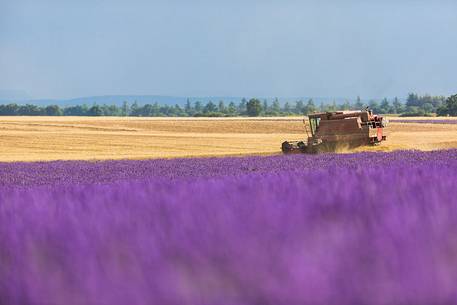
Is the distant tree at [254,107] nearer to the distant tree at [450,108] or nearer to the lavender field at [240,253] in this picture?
the distant tree at [450,108]

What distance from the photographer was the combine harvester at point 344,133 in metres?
35.4

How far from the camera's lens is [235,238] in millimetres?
1397

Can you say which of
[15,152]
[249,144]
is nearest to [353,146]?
[249,144]

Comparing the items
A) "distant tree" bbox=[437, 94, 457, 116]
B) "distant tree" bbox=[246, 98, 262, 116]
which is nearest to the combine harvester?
"distant tree" bbox=[437, 94, 457, 116]

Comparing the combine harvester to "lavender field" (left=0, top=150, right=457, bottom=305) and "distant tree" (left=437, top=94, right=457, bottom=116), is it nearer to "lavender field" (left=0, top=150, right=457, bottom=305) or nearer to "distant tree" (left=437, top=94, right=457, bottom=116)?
"lavender field" (left=0, top=150, right=457, bottom=305)

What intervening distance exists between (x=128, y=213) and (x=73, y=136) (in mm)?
58995

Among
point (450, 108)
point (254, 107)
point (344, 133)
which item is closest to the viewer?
point (344, 133)

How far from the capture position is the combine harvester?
3544cm

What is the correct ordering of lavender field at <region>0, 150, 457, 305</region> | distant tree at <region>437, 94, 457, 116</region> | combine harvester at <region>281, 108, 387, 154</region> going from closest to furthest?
lavender field at <region>0, 150, 457, 305</region> < combine harvester at <region>281, 108, 387, 154</region> < distant tree at <region>437, 94, 457, 116</region>

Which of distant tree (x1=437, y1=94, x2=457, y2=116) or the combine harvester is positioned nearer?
the combine harvester

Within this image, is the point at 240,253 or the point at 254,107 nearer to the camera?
the point at 240,253

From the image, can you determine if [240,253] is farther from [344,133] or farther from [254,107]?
[254,107]

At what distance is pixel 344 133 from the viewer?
117ft

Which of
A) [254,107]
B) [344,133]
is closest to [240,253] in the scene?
[344,133]
